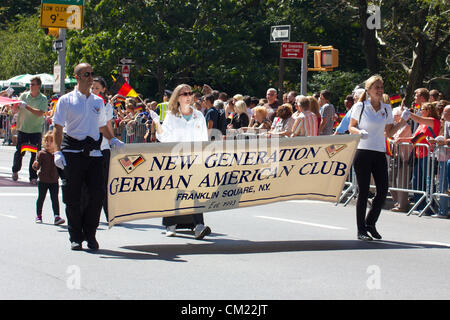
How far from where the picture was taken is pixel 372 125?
10203mm

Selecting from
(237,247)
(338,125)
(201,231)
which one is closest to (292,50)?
(338,125)

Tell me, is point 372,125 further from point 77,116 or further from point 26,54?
point 26,54

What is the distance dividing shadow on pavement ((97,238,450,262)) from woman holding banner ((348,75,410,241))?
35cm

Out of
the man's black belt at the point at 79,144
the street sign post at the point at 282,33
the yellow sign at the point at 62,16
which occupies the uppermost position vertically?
the yellow sign at the point at 62,16

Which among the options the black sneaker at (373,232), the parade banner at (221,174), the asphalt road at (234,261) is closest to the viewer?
the asphalt road at (234,261)

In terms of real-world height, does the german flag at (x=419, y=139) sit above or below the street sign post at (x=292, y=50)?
below

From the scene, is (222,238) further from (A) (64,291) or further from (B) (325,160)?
(A) (64,291)

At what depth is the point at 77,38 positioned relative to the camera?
36.7m

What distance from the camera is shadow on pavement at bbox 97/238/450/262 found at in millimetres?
8938

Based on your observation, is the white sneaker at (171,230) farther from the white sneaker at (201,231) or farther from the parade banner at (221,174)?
the parade banner at (221,174)

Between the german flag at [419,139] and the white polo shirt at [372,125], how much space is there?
3.50 metres

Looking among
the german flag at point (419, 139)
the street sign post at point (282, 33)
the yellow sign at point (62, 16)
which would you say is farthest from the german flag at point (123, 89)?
the german flag at point (419, 139)

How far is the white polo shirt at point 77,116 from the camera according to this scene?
905 centimetres
